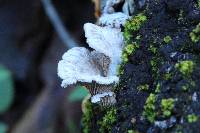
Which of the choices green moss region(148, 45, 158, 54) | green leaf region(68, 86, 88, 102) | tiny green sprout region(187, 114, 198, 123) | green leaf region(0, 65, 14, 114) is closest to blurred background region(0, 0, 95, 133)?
green leaf region(0, 65, 14, 114)

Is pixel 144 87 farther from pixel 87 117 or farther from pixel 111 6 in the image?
pixel 111 6

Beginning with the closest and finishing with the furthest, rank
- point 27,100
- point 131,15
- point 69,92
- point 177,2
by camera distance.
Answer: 1. point 177,2
2. point 131,15
3. point 69,92
4. point 27,100

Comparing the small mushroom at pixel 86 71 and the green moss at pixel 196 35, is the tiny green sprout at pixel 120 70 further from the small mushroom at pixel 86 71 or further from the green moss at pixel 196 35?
the green moss at pixel 196 35

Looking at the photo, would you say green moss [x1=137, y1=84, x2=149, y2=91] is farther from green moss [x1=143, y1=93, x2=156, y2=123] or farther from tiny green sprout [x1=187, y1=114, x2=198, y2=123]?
tiny green sprout [x1=187, y1=114, x2=198, y2=123]

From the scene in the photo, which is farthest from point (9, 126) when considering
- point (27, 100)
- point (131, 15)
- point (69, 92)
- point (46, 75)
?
point (131, 15)

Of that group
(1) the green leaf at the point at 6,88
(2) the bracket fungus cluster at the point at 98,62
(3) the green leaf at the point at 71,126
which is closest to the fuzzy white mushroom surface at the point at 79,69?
(2) the bracket fungus cluster at the point at 98,62

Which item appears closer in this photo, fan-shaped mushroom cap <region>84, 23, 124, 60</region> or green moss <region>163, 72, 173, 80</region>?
green moss <region>163, 72, 173, 80</region>

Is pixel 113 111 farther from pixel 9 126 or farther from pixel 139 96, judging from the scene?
pixel 9 126
